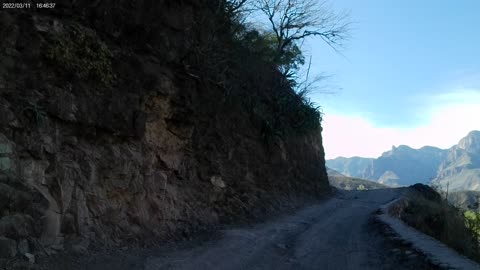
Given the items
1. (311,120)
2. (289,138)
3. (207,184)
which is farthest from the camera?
(311,120)

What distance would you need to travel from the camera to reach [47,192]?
6.95m

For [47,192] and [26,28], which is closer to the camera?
[47,192]

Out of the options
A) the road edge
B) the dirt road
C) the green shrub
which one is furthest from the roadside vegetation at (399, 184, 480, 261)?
the green shrub

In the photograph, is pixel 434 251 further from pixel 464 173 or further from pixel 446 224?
pixel 464 173

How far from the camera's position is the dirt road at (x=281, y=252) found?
302 inches

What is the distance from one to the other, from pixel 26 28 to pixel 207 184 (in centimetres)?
603

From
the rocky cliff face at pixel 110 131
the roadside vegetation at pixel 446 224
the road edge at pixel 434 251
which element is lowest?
the roadside vegetation at pixel 446 224

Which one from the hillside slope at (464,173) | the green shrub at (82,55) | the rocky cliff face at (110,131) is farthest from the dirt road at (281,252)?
the hillside slope at (464,173)

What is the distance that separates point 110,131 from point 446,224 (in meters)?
10.6

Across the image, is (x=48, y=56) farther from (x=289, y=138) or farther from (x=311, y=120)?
(x=311, y=120)

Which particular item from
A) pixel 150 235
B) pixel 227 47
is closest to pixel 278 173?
pixel 227 47

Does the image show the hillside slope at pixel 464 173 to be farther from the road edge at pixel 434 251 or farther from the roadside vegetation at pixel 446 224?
the road edge at pixel 434 251

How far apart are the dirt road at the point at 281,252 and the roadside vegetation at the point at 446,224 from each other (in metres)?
2.03

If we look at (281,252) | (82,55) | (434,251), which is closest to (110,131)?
(82,55)
